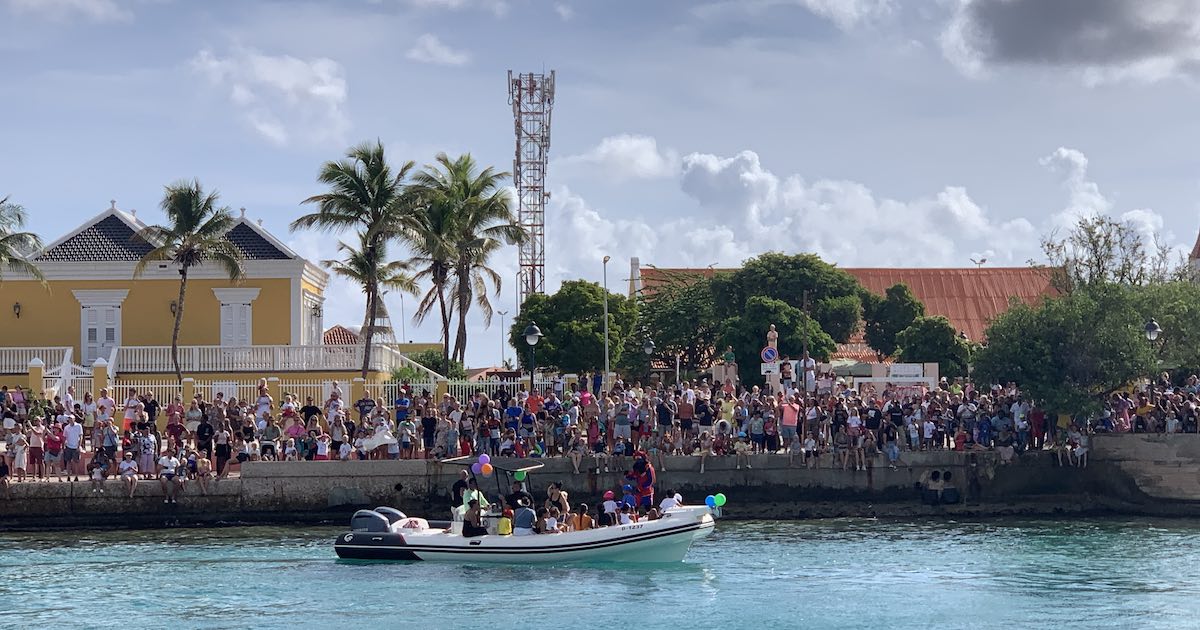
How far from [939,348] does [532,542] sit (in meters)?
30.1

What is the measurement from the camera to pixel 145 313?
44.8 metres

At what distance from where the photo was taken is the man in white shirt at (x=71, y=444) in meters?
32.0

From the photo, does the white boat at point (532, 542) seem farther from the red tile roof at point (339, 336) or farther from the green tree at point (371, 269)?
the red tile roof at point (339, 336)

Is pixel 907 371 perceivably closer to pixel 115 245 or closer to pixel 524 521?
pixel 524 521

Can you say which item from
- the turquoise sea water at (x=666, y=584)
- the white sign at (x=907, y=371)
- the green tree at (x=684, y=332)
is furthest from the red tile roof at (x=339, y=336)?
the turquoise sea water at (x=666, y=584)

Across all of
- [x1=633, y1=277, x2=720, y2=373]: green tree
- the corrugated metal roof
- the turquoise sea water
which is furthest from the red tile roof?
the turquoise sea water

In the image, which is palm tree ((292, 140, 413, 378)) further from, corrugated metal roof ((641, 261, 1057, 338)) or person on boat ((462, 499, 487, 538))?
corrugated metal roof ((641, 261, 1057, 338))

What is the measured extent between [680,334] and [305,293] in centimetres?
1625

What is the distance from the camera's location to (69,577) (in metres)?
25.9

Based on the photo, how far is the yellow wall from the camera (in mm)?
44469

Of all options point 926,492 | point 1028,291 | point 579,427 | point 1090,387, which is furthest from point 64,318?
point 1028,291

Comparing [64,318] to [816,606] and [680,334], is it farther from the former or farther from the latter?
[816,606]

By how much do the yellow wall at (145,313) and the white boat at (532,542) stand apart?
60.6ft

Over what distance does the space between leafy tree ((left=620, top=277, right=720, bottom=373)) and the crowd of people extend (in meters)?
23.0
